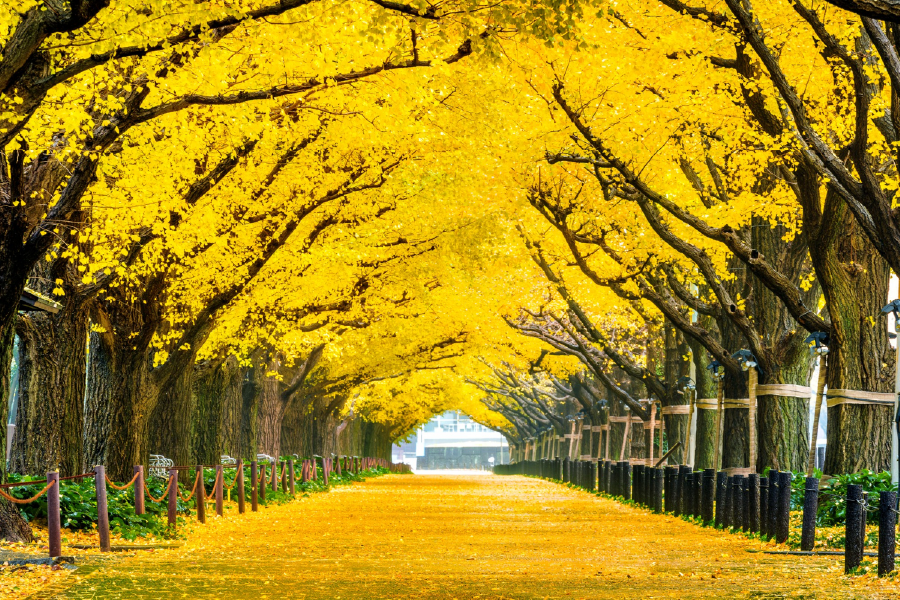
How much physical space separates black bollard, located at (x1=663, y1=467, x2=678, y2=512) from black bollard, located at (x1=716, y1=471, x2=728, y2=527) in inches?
127

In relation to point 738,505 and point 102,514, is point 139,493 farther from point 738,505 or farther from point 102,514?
point 738,505

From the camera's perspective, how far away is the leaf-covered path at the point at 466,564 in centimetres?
938

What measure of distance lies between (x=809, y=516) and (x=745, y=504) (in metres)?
2.70

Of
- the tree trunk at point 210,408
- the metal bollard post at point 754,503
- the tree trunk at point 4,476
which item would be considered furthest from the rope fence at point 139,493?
the metal bollard post at point 754,503

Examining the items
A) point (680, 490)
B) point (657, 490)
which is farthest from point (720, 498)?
point (657, 490)

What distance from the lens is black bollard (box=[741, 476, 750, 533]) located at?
15.4 meters

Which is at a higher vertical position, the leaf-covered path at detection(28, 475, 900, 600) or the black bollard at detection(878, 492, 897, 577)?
the black bollard at detection(878, 492, 897, 577)

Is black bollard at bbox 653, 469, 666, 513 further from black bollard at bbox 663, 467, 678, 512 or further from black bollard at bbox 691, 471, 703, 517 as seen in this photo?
black bollard at bbox 691, 471, 703, 517

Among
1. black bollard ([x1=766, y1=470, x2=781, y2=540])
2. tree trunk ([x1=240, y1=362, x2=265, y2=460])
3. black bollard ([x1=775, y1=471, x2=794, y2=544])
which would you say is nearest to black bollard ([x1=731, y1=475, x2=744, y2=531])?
black bollard ([x1=766, y1=470, x2=781, y2=540])

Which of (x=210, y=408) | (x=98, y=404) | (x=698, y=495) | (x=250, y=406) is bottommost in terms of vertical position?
(x=698, y=495)

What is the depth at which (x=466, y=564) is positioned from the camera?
11703 millimetres

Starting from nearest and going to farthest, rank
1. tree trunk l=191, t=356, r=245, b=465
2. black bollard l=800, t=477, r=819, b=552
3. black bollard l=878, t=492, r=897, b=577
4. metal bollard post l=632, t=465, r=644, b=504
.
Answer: black bollard l=878, t=492, r=897, b=577 < black bollard l=800, t=477, r=819, b=552 < metal bollard post l=632, t=465, r=644, b=504 < tree trunk l=191, t=356, r=245, b=465

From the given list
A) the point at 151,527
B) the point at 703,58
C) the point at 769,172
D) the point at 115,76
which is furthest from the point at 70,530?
the point at 769,172

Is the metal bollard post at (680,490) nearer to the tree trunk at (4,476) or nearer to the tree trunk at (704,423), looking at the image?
the tree trunk at (704,423)
